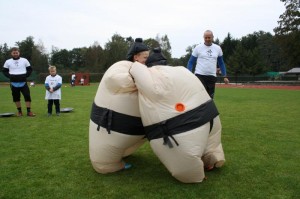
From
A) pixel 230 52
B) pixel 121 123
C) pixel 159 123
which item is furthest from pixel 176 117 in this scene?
pixel 230 52

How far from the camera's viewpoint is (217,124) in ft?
13.6

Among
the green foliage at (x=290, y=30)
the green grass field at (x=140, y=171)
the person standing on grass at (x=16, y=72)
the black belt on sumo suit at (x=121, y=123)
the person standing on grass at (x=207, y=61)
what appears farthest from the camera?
the green foliage at (x=290, y=30)

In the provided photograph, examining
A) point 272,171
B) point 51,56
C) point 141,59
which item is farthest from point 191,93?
point 51,56

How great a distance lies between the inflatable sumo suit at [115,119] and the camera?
12.9 ft

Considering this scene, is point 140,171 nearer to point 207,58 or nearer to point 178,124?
point 178,124

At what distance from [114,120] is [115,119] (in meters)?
0.02

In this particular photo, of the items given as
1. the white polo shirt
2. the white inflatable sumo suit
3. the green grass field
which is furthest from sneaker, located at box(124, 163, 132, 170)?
the white polo shirt

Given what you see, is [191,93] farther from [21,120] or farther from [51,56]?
[51,56]

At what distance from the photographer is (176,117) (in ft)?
11.7

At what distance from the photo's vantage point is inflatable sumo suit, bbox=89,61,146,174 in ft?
12.9

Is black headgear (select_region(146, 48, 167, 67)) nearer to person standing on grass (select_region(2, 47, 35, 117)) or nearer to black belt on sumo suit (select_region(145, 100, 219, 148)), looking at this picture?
black belt on sumo suit (select_region(145, 100, 219, 148))

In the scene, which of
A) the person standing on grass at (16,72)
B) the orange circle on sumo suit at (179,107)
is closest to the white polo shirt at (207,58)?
the orange circle on sumo suit at (179,107)

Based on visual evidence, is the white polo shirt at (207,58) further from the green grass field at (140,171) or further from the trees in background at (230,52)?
the trees in background at (230,52)

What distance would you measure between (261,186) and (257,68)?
69268mm
